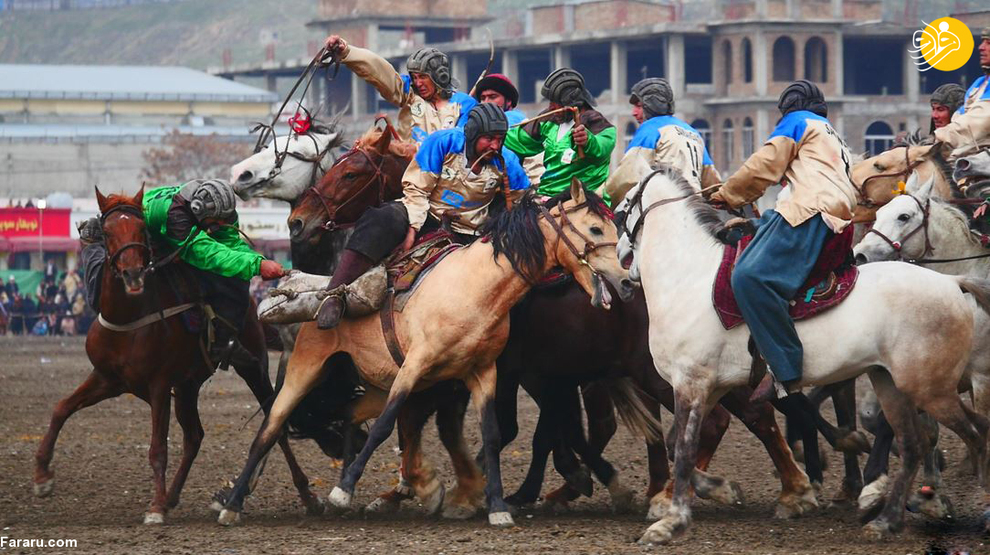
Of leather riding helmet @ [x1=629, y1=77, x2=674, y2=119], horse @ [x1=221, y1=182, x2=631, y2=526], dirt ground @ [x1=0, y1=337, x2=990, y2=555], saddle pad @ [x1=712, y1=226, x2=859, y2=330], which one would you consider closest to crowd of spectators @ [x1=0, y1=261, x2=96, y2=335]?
dirt ground @ [x1=0, y1=337, x2=990, y2=555]

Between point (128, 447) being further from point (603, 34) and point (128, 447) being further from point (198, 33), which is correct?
point (198, 33)

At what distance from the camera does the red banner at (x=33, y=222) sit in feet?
150

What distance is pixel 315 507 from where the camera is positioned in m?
11.3

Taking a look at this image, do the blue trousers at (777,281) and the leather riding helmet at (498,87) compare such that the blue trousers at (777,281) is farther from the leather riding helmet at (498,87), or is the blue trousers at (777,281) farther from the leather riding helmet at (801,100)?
the leather riding helmet at (498,87)

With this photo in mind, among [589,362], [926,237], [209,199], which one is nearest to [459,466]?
[589,362]

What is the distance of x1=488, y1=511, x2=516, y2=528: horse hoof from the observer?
9820mm

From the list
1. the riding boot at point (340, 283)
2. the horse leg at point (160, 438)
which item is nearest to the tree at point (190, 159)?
the horse leg at point (160, 438)

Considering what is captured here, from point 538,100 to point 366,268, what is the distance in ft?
216

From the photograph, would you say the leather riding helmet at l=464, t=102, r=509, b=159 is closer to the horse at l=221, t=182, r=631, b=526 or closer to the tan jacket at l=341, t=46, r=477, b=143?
the horse at l=221, t=182, r=631, b=526

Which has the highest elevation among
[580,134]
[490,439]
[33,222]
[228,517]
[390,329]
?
[580,134]

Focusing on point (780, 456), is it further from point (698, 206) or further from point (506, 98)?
point (506, 98)

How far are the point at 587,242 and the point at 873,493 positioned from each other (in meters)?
2.35

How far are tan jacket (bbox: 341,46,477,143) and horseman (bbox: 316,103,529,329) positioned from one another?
109 cm

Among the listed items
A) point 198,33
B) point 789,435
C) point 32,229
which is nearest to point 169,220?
point 789,435
